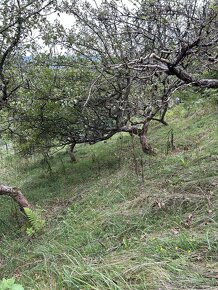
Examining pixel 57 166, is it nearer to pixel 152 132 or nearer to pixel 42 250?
pixel 152 132

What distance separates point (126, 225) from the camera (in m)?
4.37

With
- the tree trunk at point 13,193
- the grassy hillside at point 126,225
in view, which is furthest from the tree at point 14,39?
the grassy hillside at point 126,225

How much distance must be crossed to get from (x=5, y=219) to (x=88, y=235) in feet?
9.22

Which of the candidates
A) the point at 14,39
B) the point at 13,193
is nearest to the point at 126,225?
A: the point at 13,193

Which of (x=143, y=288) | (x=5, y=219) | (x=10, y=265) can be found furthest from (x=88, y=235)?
(x=5, y=219)

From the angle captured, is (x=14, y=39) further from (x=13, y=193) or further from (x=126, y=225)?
(x=126, y=225)

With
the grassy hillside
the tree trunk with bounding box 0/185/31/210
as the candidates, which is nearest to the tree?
the tree trunk with bounding box 0/185/31/210

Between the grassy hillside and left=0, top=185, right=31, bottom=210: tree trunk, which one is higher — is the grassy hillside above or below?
below

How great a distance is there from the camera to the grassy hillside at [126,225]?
2.93 metres

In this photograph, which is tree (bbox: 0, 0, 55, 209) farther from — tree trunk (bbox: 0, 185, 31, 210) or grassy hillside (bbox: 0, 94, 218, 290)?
grassy hillside (bbox: 0, 94, 218, 290)

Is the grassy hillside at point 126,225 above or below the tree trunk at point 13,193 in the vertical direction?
below

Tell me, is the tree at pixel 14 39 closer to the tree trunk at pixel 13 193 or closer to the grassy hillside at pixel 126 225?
the tree trunk at pixel 13 193

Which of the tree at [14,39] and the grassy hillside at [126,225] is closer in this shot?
the grassy hillside at [126,225]

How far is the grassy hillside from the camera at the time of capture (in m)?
2.93
